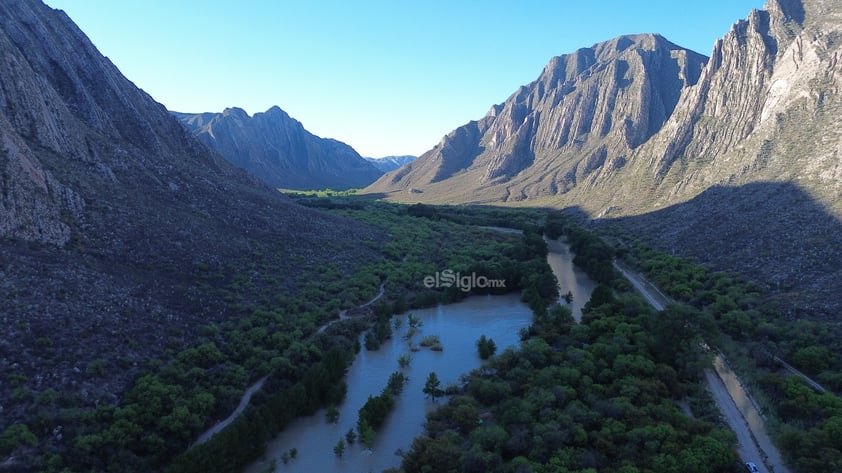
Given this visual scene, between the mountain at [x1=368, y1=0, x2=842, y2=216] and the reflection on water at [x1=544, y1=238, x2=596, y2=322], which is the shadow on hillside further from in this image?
the reflection on water at [x1=544, y1=238, x2=596, y2=322]

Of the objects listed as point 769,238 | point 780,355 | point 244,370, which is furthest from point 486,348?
point 769,238

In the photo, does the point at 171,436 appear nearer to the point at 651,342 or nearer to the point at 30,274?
the point at 30,274

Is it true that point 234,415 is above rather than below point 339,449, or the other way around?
above

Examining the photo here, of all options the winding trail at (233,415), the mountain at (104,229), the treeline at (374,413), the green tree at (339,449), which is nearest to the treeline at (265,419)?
the winding trail at (233,415)

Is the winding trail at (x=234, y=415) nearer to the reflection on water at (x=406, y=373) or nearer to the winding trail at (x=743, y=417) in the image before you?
the reflection on water at (x=406, y=373)

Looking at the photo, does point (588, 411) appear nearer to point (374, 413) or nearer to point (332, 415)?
point (374, 413)
